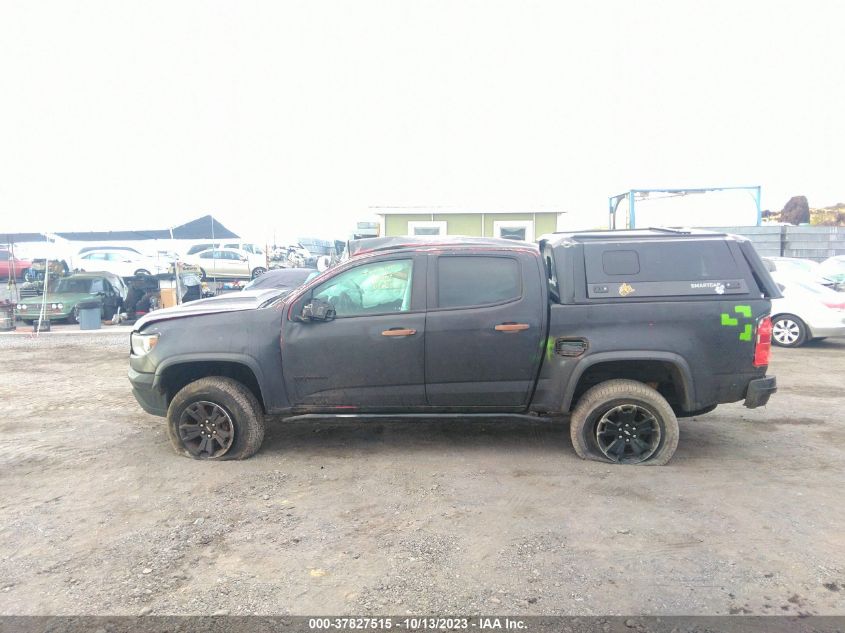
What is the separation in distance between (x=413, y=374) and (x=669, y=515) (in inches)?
82.4

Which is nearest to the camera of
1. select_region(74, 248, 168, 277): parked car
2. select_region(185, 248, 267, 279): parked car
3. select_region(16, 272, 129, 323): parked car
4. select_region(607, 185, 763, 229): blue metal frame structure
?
select_region(16, 272, 129, 323): parked car

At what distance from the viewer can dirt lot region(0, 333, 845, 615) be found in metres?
3.00

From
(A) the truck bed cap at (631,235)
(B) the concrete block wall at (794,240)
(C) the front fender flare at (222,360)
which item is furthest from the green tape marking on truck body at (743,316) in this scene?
(B) the concrete block wall at (794,240)

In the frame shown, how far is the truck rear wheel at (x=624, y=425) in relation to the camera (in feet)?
15.3

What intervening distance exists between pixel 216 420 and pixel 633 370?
3.50 meters

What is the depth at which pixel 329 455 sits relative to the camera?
505cm

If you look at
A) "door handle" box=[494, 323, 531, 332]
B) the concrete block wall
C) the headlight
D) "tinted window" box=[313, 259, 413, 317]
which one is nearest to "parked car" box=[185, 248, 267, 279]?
the concrete block wall

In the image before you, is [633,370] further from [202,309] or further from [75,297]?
[75,297]

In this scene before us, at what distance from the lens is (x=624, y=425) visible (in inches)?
188

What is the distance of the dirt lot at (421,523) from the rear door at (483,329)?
624mm

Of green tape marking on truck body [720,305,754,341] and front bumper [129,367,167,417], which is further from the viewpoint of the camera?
front bumper [129,367,167,417]

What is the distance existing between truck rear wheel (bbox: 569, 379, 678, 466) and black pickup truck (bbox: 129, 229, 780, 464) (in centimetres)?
1

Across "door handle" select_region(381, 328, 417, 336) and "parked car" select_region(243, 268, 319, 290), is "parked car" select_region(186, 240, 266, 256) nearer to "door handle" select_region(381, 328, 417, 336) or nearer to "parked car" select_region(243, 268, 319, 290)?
"parked car" select_region(243, 268, 319, 290)

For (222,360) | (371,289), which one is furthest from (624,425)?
(222,360)
